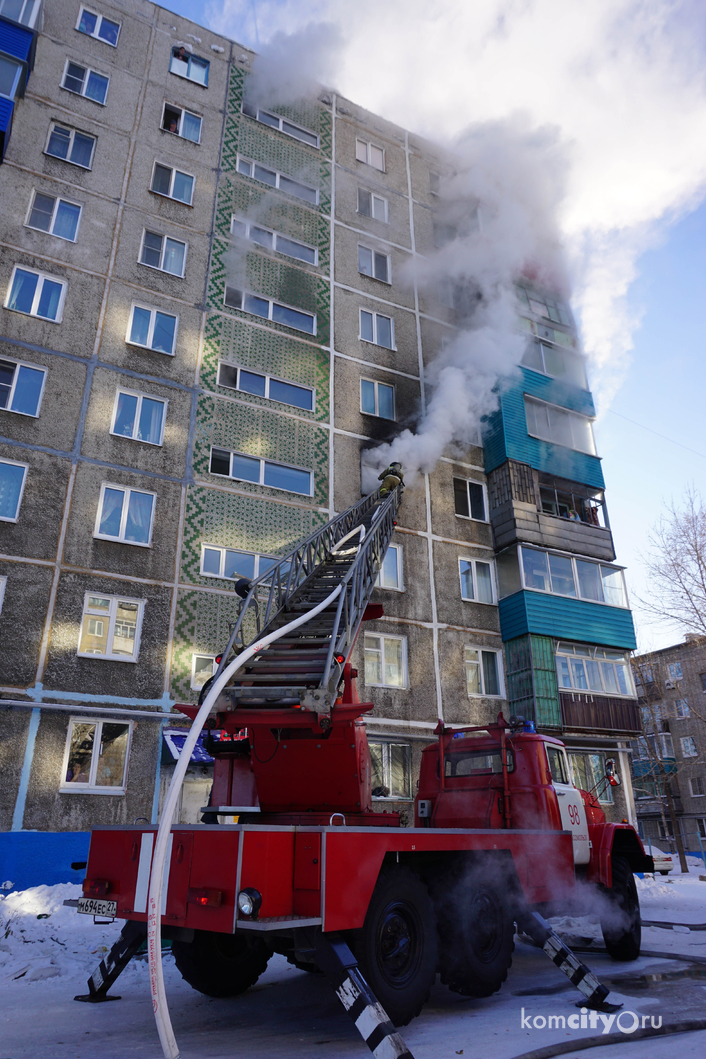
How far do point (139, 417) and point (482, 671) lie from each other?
12458mm

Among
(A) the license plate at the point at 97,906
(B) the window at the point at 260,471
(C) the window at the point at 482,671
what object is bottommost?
(A) the license plate at the point at 97,906

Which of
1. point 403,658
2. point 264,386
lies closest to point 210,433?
point 264,386

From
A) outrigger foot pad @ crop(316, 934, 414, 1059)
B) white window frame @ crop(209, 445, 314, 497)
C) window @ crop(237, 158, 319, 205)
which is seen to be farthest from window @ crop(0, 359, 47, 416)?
outrigger foot pad @ crop(316, 934, 414, 1059)

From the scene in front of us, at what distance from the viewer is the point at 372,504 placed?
15250 millimetres

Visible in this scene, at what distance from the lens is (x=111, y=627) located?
15.6m

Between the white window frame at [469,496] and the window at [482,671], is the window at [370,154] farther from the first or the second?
the window at [482,671]

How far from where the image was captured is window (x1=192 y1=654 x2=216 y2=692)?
1609 cm

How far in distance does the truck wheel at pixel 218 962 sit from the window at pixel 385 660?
37.1 ft

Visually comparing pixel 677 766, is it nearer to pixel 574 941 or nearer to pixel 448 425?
pixel 448 425

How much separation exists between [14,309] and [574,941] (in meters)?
18.3

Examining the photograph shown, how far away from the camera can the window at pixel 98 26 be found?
71.6 feet

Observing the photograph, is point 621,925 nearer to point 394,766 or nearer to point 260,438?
point 394,766

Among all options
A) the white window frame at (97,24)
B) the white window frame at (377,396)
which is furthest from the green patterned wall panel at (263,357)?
the white window frame at (97,24)

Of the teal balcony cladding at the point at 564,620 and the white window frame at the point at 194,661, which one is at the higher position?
the teal balcony cladding at the point at 564,620
